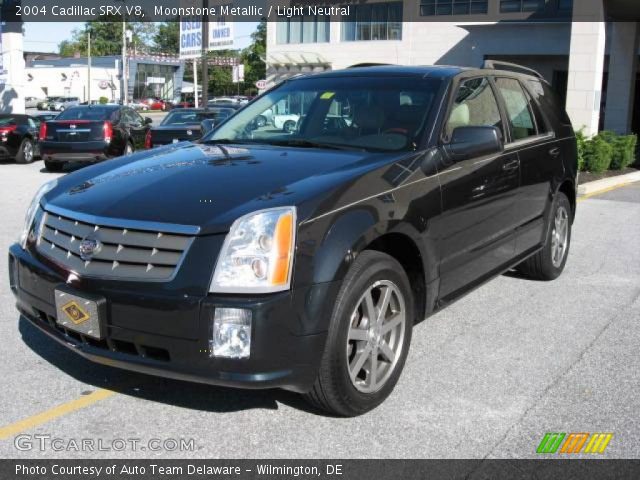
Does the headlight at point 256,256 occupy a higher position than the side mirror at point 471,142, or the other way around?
the side mirror at point 471,142

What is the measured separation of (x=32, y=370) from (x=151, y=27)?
13624 cm

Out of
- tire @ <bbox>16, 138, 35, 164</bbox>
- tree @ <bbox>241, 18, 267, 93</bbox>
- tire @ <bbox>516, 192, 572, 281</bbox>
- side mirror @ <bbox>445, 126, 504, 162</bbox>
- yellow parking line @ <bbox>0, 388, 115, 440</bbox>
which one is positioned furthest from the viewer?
Answer: tree @ <bbox>241, 18, 267, 93</bbox>

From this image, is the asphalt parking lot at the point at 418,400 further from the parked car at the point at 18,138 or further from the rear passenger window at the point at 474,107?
the parked car at the point at 18,138

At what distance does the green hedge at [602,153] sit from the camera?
1562cm

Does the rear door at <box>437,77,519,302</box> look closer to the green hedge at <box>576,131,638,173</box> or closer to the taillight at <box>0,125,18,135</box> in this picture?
the green hedge at <box>576,131,638,173</box>

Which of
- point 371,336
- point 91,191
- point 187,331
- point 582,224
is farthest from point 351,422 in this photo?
point 582,224

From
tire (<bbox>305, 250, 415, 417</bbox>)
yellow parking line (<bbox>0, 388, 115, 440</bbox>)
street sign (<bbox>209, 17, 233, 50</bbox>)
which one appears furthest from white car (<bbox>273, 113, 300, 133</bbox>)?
street sign (<bbox>209, 17, 233, 50</bbox>)

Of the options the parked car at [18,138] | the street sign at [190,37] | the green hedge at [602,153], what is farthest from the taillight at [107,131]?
the green hedge at [602,153]

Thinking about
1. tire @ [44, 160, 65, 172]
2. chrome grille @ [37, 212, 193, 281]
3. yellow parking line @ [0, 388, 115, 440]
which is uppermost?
chrome grille @ [37, 212, 193, 281]

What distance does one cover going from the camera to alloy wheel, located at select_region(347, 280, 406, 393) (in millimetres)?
3617

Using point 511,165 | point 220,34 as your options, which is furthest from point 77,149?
point 511,165

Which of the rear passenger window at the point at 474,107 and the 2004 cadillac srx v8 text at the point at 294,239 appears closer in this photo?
the 2004 cadillac srx v8 text at the point at 294,239

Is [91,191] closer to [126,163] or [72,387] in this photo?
[126,163]

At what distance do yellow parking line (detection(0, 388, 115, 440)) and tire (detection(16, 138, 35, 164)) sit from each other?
54.7 feet
